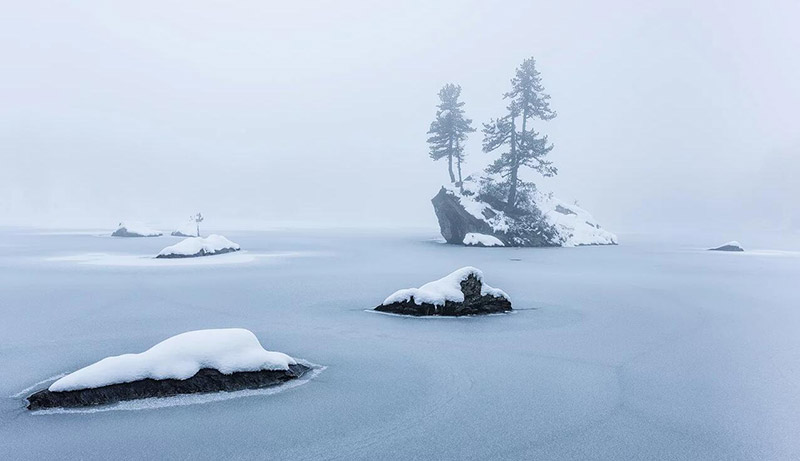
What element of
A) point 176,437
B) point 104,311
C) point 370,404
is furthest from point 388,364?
point 104,311

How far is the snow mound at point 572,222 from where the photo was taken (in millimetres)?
55931

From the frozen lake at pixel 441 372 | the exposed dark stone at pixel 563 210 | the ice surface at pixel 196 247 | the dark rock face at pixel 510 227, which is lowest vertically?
the frozen lake at pixel 441 372

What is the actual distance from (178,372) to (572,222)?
186ft

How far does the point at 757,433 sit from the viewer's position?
754cm

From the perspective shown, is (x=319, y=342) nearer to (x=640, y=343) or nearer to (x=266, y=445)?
(x=266, y=445)

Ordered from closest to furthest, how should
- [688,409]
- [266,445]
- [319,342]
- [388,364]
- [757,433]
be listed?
[266,445] < [757,433] < [688,409] < [388,364] < [319,342]

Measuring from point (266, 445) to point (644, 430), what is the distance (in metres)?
5.46

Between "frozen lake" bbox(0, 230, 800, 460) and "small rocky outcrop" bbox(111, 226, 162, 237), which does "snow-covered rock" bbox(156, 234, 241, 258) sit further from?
"small rocky outcrop" bbox(111, 226, 162, 237)

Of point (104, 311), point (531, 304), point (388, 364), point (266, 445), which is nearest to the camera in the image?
point (266, 445)

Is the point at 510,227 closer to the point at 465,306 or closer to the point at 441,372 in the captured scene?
the point at 465,306

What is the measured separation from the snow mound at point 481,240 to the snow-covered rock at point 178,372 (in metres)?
42.8

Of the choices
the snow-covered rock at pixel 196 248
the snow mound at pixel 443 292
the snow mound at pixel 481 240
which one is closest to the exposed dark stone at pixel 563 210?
the snow mound at pixel 481 240

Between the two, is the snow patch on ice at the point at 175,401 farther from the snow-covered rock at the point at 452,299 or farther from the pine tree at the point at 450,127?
the pine tree at the point at 450,127

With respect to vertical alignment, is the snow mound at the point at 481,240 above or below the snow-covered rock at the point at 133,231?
below
